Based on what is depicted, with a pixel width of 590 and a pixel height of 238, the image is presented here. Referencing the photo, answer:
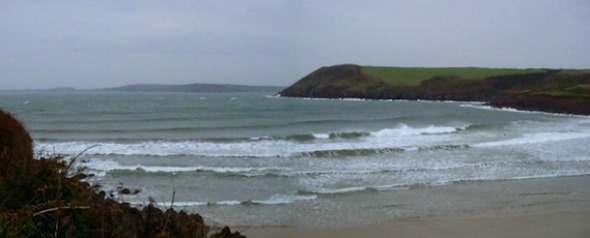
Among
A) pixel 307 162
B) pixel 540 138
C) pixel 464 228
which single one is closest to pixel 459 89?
pixel 540 138

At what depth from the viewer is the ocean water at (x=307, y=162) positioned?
22.4 ft

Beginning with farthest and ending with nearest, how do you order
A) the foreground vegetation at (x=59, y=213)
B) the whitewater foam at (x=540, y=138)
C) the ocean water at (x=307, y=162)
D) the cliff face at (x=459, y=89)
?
the cliff face at (x=459, y=89), the whitewater foam at (x=540, y=138), the ocean water at (x=307, y=162), the foreground vegetation at (x=59, y=213)

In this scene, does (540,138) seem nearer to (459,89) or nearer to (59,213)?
(59,213)

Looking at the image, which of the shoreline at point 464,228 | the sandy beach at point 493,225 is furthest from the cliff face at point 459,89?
the shoreline at point 464,228

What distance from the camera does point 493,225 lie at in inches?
227

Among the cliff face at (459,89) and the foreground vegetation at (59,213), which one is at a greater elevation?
the cliff face at (459,89)

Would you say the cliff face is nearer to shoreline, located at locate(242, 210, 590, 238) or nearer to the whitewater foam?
the whitewater foam

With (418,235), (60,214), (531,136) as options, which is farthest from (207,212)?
(531,136)

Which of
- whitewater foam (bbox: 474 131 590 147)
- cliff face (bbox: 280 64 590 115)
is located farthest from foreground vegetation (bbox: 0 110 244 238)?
whitewater foam (bbox: 474 131 590 147)

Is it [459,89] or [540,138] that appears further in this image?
[459,89]

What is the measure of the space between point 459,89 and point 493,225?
3851 centimetres

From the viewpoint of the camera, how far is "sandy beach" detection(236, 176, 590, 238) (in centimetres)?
539

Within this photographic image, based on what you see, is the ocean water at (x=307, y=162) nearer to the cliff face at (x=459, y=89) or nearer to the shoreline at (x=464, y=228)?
the shoreline at (x=464, y=228)

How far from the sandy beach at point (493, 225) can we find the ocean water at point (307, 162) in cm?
30
